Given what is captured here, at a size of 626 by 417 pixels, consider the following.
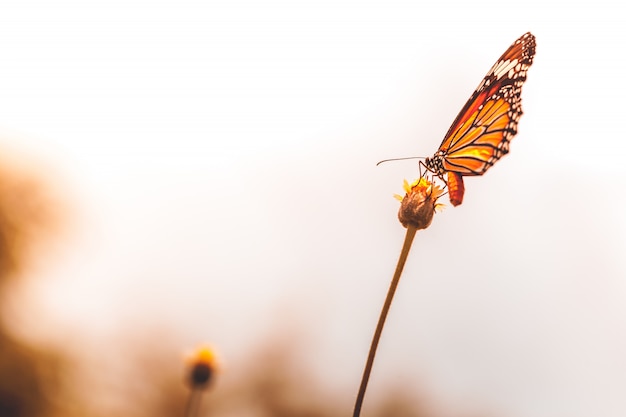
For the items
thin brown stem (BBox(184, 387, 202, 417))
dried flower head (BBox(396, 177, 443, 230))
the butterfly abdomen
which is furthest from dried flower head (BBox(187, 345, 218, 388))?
the butterfly abdomen

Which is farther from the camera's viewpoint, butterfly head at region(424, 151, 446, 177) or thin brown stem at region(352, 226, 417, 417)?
butterfly head at region(424, 151, 446, 177)

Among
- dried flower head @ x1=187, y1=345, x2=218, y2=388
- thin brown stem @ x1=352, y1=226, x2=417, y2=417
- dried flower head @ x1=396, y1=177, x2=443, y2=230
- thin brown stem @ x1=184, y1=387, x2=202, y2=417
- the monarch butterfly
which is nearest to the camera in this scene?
thin brown stem @ x1=352, y1=226, x2=417, y2=417

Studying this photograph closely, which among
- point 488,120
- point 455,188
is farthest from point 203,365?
point 488,120

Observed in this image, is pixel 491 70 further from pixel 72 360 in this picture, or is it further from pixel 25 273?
pixel 25 273

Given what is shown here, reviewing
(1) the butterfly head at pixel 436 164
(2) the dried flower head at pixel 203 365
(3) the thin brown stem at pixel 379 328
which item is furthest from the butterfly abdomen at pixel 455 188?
(2) the dried flower head at pixel 203 365

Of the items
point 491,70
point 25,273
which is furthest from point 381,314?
point 25,273

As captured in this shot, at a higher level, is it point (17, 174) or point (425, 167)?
point (17, 174)

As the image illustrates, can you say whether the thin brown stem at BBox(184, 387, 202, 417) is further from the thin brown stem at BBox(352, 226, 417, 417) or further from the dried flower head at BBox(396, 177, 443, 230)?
the dried flower head at BBox(396, 177, 443, 230)
